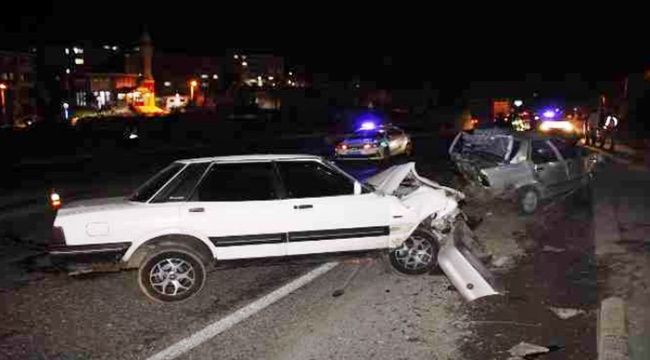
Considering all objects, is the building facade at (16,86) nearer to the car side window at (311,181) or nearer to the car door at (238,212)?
the car door at (238,212)

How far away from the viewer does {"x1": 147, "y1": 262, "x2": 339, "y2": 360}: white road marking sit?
5637 millimetres

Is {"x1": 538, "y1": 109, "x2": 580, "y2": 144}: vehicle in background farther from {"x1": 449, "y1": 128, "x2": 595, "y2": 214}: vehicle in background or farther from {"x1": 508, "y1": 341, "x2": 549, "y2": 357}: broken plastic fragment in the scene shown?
{"x1": 508, "y1": 341, "x2": 549, "y2": 357}: broken plastic fragment

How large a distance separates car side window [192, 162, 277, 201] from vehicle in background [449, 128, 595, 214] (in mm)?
5318

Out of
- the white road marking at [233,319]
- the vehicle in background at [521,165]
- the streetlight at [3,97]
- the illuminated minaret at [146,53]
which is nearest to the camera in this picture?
the white road marking at [233,319]

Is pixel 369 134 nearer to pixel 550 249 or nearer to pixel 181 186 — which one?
pixel 550 249

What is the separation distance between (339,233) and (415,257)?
1.11 meters

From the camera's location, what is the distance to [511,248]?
30.8 feet

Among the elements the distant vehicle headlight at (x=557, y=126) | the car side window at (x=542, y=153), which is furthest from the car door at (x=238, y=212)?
the distant vehicle headlight at (x=557, y=126)

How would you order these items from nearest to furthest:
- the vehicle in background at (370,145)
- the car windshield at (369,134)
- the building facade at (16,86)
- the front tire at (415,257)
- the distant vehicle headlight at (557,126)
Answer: the front tire at (415,257) < the vehicle in background at (370,145) < the car windshield at (369,134) < the distant vehicle headlight at (557,126) < the building facade at (16,86)

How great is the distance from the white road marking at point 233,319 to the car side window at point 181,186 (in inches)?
55.2

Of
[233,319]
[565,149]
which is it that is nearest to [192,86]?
[565,149]

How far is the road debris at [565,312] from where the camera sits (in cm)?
639

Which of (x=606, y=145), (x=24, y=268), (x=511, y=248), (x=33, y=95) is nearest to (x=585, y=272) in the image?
(x=511, y=248)

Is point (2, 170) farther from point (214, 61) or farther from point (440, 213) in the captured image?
point (214, 61)
